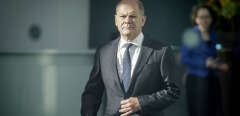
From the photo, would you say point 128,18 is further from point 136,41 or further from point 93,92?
point 93,92

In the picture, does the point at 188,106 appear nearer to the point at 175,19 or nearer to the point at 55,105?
the point at 175,19

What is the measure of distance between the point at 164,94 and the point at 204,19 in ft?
3.28

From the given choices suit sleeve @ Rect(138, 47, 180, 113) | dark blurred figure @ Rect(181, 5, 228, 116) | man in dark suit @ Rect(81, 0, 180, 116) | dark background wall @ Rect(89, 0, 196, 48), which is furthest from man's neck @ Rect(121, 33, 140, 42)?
dark blurred figure @ Rect(181, 5, 228, 116)

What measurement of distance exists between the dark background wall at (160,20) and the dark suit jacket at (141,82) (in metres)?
0.67

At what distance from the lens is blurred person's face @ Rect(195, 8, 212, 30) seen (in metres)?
1.70

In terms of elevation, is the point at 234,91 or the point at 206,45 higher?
the point at 206,45

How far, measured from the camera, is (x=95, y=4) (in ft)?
6.25

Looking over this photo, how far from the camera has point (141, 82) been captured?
87cm

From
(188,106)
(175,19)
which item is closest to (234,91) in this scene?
(188,106)

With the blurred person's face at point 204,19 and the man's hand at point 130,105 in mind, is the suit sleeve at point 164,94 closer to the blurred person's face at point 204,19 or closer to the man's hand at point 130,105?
the man's hand at point 130,105

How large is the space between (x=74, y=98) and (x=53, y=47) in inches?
16.9

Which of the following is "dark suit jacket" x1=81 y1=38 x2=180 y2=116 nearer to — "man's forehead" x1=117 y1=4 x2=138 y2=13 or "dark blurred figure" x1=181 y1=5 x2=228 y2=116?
"man's forehead" x1=117 y1=4 x2=138 y2=13

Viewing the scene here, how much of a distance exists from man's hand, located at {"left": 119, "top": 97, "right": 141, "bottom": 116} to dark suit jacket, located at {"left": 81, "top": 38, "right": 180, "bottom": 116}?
0.01 m

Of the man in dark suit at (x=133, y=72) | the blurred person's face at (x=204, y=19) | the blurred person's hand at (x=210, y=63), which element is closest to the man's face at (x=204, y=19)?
the blurred person's face at (x=204, y=19)
